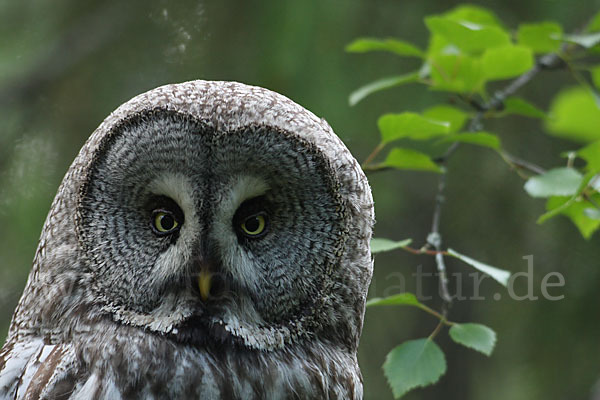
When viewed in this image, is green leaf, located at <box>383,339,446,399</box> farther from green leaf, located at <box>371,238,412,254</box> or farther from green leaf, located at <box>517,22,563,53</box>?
green leaf, located at <box>517,22,563,53</box>

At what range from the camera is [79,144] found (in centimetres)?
366

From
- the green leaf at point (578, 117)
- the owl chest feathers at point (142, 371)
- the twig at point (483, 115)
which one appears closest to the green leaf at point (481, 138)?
the twig at point (483, 115)

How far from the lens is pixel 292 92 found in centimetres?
327

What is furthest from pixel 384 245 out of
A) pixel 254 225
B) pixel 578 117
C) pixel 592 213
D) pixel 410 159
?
pixel 578 117

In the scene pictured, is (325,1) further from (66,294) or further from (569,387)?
(569,387)

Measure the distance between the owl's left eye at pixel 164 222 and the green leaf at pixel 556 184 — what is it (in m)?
1.06

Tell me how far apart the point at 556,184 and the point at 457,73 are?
0.52 m

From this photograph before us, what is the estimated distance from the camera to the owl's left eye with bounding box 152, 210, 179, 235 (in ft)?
6.55

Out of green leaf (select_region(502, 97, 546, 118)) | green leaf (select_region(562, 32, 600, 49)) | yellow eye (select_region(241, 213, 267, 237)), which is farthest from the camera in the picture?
green leaf (select_region(502, 97, 546, 118))

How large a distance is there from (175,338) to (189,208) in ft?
1.19

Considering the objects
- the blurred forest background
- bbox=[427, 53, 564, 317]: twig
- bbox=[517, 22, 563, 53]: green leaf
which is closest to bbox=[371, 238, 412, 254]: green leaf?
bbox=[427, 53, 564, 317]: twig

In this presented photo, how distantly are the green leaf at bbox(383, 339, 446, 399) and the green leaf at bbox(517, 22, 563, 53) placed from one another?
108 cm

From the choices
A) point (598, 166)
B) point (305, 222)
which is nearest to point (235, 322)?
point (305, 222)

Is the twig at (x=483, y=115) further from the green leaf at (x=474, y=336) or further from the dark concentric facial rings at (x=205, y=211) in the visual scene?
the dark concentric facial rings at (x=205, y=211)
